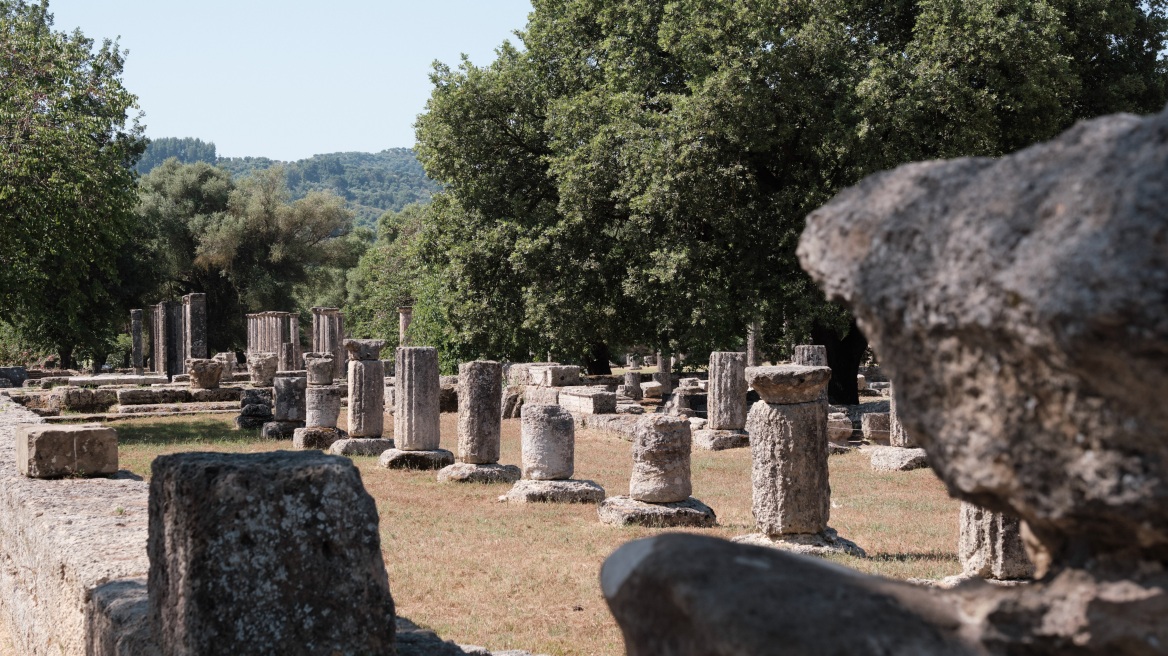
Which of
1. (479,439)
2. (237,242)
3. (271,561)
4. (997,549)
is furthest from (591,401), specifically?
(237,242)

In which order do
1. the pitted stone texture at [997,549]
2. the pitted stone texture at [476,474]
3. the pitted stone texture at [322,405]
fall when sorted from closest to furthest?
the pitted stone texture at [997,549], the pitted stone texture at [476,474], the pitted stone texture at [322,405]

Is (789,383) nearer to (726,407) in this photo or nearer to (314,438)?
(726,407)

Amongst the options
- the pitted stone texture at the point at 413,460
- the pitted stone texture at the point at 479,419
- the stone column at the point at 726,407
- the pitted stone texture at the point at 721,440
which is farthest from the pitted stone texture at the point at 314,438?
the stone column at the point at 726,407

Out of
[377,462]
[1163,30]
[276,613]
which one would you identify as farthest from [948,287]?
[1163,30]

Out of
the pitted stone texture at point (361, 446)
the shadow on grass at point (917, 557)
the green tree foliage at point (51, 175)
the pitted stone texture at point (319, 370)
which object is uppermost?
the green tree foliage at point (51, 175)

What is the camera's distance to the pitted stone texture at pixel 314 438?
18.8m

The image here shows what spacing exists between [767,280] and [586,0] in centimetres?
947

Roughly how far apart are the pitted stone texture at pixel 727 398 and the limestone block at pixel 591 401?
336cm

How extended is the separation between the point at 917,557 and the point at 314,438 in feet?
39.7

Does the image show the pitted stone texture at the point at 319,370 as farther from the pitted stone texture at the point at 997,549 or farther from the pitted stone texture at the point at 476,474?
the pitted stone texture at the point at 997,549

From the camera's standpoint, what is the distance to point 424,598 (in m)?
8.03

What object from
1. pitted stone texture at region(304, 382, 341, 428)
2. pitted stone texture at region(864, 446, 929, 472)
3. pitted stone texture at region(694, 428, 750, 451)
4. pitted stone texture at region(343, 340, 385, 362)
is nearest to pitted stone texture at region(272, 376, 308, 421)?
pitted stone texture at region(304, 382, 341, 428)

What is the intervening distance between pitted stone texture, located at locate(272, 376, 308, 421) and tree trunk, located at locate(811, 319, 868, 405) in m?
11.9

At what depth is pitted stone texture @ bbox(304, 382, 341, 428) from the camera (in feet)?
63.2
